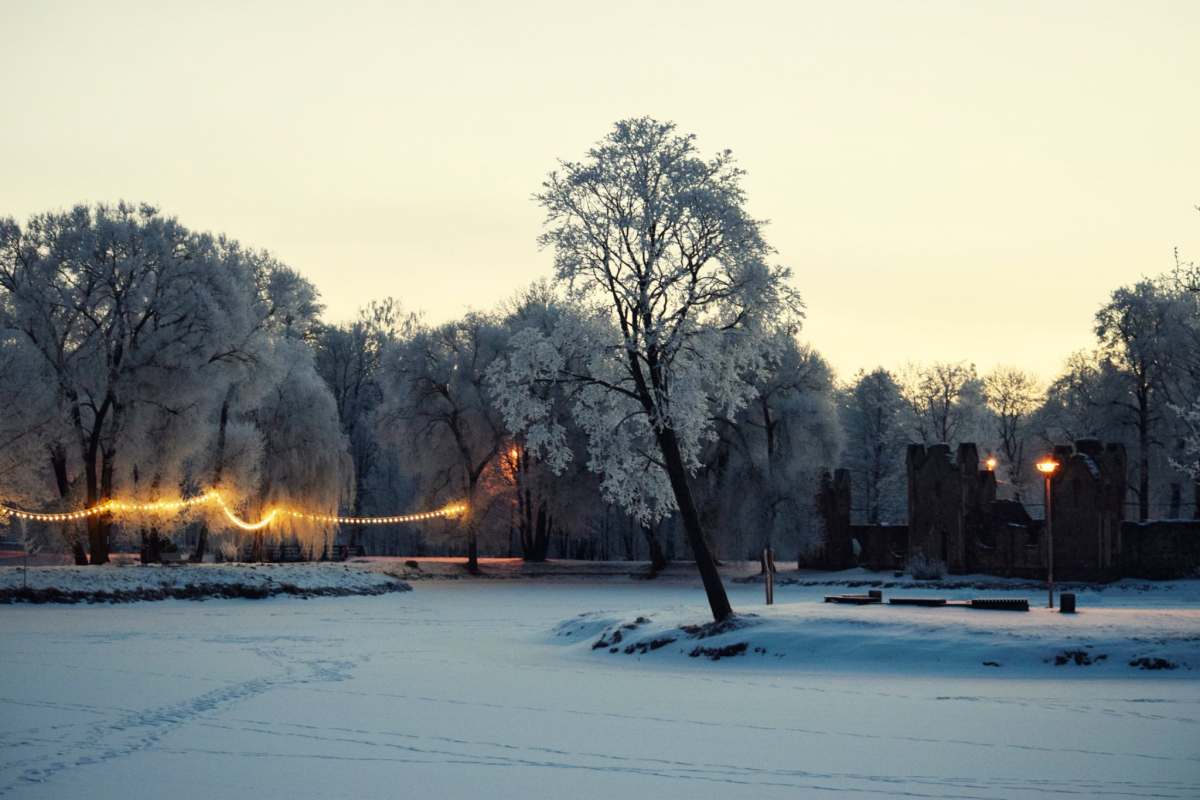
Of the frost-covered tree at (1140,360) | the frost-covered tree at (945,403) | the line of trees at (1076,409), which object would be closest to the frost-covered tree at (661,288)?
the line of trees at (1076,409)

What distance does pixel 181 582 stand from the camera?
32656 millimetres

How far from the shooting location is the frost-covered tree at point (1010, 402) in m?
66.9

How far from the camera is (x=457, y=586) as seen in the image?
4378cm

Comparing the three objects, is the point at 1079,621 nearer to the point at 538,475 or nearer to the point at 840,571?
the point at 840,571

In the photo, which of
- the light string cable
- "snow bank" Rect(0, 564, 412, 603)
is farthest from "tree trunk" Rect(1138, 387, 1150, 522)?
"snow bank" Rect(0, 564, 412, 603)

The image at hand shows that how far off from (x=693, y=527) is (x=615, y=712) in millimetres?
7654

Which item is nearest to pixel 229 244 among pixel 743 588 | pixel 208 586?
pixel 208 586

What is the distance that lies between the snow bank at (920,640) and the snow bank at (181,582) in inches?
681

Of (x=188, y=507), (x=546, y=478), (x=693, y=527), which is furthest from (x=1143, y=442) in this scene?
(x=188, y=507)

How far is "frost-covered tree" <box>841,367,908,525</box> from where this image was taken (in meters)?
66.2

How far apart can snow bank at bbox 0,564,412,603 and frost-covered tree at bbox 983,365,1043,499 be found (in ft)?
145

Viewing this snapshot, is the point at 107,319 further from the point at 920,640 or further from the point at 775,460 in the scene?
the point at 920,640

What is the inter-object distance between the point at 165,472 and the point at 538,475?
1810cm

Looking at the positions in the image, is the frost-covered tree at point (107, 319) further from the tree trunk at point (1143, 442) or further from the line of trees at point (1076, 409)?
the tree trunk at point (1143, 442)
